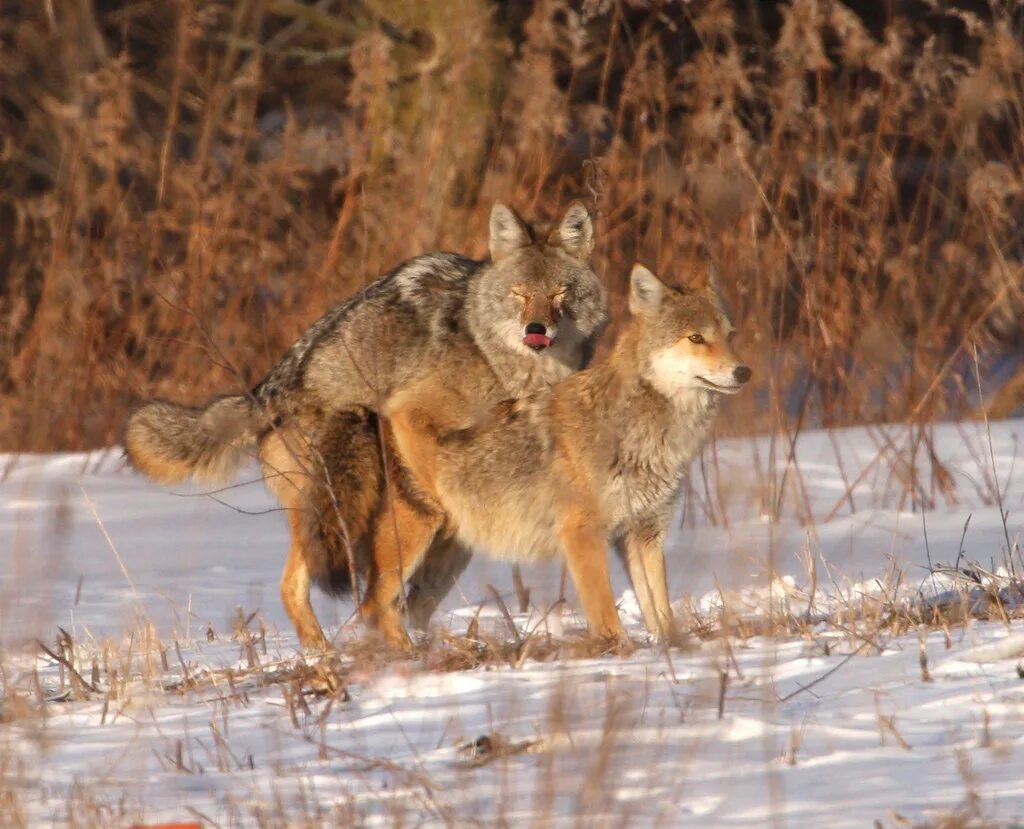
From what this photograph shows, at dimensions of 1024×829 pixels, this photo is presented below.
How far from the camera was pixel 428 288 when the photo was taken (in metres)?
6.82

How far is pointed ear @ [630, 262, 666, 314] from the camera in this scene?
19.4 ft

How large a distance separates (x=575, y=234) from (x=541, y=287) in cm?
39

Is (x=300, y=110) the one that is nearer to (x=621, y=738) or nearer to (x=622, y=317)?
(x=622, y=317)

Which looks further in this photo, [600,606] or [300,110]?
[300,110]

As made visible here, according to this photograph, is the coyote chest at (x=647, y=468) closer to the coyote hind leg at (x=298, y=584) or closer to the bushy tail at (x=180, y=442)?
the coyote hind leg at (x=298, y=584)

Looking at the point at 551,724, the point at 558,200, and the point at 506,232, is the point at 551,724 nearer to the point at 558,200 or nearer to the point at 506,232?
the point at 506,232

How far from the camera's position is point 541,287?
6.55 meters

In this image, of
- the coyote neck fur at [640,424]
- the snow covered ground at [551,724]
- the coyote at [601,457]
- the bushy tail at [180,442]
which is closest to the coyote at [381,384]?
the bushy tail at [180,442]

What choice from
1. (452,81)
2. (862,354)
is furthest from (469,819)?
(452,81)

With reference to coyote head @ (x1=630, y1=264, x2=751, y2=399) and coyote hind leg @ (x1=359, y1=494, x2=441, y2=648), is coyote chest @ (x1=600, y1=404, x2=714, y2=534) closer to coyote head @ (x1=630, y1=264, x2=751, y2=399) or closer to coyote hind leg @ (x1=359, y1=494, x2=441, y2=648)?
coyote head @ (x1=630, y1=264, x2=751, y2=399)

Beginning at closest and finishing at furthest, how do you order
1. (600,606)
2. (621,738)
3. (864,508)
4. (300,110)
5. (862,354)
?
(621,738) → (600,606) → (864,508) → (862,354) → (300,110)

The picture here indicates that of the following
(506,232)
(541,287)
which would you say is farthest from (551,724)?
(506,232)

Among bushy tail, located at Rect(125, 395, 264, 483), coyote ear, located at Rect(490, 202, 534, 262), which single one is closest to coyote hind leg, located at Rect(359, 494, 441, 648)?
bushy tail, located at Rect(125, 395, 264, 483)

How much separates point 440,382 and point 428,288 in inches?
20.7
